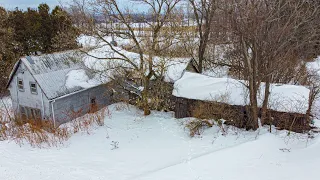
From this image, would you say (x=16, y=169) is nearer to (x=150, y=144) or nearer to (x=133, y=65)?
(x=150, y=144)

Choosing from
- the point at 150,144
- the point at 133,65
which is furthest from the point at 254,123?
the point at 133,65

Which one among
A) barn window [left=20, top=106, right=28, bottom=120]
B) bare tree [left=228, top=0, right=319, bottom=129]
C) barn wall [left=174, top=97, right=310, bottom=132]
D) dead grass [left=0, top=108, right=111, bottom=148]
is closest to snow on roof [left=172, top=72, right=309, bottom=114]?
barn wall [left=174, top=97, right=310, bottom=132]

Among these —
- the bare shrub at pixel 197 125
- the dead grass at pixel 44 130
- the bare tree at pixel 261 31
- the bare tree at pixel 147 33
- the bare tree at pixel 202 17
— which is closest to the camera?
the bare tree at pixel 261 31

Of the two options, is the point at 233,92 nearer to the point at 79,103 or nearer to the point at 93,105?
the point at 93,105

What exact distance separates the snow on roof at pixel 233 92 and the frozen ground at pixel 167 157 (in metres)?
1.47

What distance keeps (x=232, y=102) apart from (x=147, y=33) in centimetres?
721

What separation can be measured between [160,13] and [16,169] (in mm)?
11270

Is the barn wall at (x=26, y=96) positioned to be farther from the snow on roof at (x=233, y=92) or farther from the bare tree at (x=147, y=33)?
the snow on roof at (x=233, y=92)

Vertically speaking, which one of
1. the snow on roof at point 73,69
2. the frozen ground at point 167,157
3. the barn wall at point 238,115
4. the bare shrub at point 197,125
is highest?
the snow on roof at point 73,69

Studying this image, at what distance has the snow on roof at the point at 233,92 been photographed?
12.9 m

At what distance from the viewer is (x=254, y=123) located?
42.8 ft

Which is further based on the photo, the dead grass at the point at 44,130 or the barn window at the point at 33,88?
the barn window at the point at 33,88

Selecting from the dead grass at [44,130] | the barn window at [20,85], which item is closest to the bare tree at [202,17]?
the dead grass at [44,130]

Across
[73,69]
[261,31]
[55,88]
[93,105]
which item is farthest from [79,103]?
[261,31]
